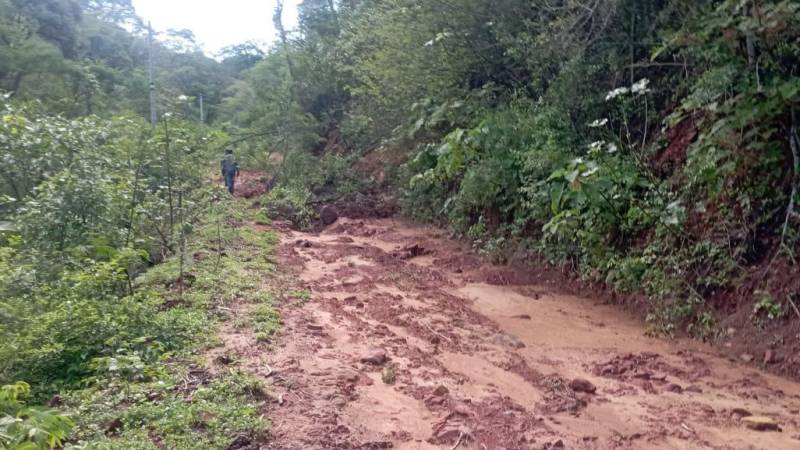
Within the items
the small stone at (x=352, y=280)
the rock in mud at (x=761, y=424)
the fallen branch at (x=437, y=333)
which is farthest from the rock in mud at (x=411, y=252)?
the rock in mud at (x=761, y=424)

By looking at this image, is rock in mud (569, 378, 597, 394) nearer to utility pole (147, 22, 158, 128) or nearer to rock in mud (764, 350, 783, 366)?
rock in mud (764, 350, 783, 366)

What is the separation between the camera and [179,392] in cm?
464

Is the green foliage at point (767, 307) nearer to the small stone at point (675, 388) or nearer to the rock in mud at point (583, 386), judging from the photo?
the small stone at point (675, 388)

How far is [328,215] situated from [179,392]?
10723 mm

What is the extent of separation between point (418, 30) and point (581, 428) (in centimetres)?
997

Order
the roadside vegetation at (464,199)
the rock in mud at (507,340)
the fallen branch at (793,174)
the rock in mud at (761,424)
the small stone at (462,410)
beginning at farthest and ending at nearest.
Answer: the rock in mud at (507,340) → the fallen branch at (793,174) → the roadside vegetation at (464,199) → the small stone at (462,410) → the rock in mud at (761,424)

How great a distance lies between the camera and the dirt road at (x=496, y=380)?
428 cm

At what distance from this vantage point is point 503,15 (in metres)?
11.4

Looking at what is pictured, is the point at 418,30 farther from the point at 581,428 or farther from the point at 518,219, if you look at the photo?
the point at 581,428

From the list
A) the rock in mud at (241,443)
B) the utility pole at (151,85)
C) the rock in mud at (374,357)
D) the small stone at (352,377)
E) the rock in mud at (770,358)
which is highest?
the utility pole at (151,85)

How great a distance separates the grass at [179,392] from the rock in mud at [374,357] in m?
1.03

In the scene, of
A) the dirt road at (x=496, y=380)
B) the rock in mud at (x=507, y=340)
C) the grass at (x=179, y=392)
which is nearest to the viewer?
the grass at (x=179, y=392)

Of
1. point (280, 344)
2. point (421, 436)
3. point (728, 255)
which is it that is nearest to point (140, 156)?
point (280, 344)

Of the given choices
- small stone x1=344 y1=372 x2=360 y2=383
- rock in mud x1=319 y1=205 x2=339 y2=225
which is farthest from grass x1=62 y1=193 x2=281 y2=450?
rock in mud x1=319 y1=205 x2=339 y2=225
